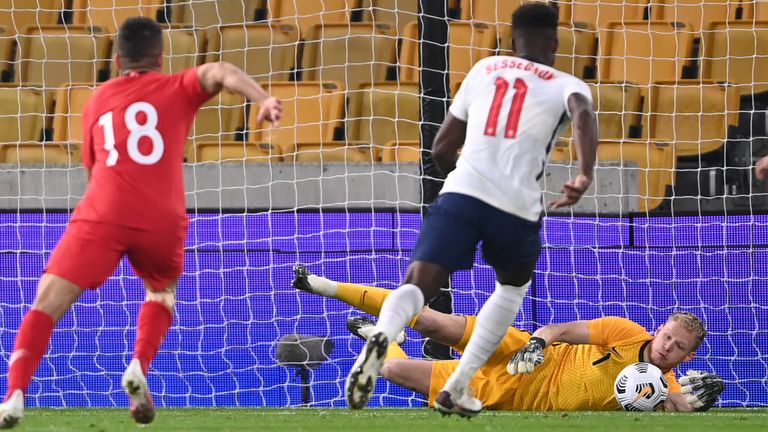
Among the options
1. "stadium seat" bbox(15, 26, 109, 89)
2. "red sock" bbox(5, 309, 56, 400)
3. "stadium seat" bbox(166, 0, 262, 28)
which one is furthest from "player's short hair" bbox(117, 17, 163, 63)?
"stadium seat" bbox(166, 0, 262, 28)

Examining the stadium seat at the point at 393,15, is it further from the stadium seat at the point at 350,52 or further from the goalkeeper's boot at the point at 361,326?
the goalkeeper's boot at the point at 361,326

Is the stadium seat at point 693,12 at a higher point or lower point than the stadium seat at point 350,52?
higher

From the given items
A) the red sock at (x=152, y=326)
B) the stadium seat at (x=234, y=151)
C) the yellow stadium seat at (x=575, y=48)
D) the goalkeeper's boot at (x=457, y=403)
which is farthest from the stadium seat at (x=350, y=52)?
the goalkeeper's boot at (x=457, y=403)

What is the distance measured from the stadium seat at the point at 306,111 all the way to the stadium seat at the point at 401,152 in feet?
1.45

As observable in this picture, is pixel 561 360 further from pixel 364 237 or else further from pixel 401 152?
pixel 401 152

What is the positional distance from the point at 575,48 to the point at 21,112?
13.2 ft

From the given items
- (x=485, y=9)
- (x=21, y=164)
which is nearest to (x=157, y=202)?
(x=21, y=164)

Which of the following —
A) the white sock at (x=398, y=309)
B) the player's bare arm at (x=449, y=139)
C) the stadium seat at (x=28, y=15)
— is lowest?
the white sock at (x=398, y=309)

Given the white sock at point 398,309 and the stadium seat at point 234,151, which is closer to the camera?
the white sock at point 398,309

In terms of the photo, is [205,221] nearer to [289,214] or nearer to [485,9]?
[289,214]

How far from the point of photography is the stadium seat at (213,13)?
35.7 ft

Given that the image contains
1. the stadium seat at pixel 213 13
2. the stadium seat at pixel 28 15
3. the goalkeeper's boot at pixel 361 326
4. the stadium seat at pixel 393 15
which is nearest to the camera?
the goalkeeper's boot at pixel 361 326

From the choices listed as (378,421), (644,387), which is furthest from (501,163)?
(644,387)

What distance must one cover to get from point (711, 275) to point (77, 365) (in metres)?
3.83
